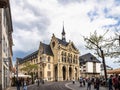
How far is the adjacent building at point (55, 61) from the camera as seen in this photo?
113756mm

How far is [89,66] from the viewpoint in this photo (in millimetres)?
136500

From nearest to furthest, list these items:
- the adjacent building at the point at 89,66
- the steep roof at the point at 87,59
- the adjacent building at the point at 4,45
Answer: the adjacent building at the point at 4,45 → the adjacent building at the point at 89,66 → the steep roof at the point at 87,59

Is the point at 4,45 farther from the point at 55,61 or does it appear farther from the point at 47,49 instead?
the point at 47,49

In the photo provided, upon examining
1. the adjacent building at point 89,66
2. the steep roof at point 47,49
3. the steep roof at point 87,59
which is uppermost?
the steep roof at point 47,49

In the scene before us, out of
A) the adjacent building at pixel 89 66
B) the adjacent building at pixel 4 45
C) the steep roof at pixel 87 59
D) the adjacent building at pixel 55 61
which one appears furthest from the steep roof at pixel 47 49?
the adjacent building at pixel 4 45

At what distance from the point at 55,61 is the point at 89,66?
26.2m

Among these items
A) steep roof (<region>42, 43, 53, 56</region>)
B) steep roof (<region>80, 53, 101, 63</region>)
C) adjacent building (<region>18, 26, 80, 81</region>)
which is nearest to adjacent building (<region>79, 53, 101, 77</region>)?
steep roof (<region>80, 53, 101, 63</region>)

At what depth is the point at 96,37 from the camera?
49.1 meters

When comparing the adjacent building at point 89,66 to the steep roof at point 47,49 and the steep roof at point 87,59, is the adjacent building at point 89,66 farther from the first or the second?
the steep roof at point 47,49

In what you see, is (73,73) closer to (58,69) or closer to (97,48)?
(58,69)

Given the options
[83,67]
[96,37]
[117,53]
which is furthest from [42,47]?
[117,53]

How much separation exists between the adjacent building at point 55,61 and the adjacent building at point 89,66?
40.9ft

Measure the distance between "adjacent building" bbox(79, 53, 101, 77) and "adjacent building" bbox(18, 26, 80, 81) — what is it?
40.9ft

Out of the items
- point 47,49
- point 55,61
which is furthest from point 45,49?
point 55,61
